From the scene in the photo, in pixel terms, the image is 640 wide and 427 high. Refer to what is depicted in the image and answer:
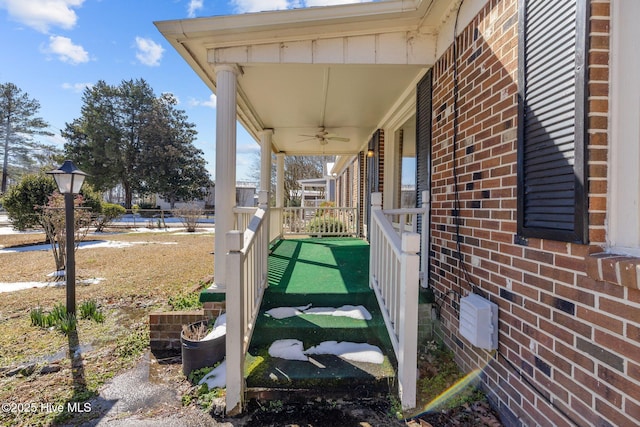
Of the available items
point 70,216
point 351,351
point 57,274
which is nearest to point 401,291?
point 351,351

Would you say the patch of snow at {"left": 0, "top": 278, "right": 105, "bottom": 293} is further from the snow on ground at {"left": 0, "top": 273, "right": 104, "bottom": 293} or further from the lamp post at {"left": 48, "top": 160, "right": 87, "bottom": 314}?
the lamp post at {"left": 48, "top": 160, "right": 87, "bottom": 314}

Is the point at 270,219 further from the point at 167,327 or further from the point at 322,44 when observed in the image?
the point at 322,44

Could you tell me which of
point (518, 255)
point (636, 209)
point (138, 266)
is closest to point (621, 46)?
point (636, 209)

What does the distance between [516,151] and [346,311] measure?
74.9 inches

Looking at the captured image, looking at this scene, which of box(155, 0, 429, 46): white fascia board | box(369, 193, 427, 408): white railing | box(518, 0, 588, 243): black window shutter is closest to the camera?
box(518, 0, 588, 243): black window shutter

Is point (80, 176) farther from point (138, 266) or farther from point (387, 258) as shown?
point (387, 258)

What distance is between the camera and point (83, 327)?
3.62 meters

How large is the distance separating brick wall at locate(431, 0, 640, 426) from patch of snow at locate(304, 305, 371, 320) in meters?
0.73

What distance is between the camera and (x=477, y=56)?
232 centimetres

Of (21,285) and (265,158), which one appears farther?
(265,158)

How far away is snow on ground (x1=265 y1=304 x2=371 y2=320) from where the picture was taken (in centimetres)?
280

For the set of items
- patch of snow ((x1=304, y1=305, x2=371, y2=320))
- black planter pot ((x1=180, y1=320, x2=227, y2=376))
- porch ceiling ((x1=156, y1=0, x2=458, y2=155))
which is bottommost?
black planter pot ((x1=180, y1=320, x2=227, y2=376))

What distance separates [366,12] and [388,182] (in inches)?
129

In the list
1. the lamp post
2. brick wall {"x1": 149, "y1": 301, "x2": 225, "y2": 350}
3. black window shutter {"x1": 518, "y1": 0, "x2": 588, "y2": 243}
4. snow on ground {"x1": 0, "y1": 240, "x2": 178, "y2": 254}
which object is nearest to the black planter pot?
brick wall {"x1": 149, "y1": 301, "x2": 225, "y2": 350}
